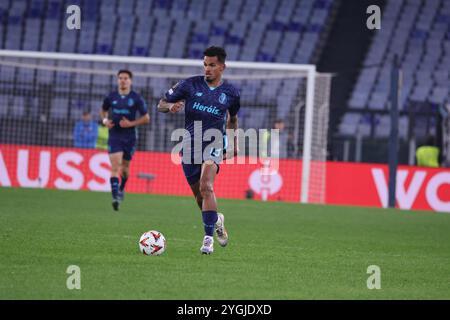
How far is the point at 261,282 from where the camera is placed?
8422 mm

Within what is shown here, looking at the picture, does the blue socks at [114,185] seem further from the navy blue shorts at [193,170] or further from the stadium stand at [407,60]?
the stadium stand at [407,60]

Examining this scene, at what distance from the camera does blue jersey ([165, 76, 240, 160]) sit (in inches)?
440

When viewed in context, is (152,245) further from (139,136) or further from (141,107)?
(139,136)

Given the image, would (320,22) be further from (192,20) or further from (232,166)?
(232,166)

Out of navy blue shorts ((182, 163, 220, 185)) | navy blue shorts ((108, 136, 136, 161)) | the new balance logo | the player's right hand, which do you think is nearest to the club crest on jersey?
the new balance logo

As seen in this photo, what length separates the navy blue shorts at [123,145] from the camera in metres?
18.3

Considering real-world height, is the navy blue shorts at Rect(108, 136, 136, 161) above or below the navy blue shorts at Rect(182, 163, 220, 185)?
above

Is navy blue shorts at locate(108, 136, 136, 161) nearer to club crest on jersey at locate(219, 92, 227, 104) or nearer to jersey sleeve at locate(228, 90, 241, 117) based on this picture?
jersey sleeve at locate(228, 90, 241, 117)

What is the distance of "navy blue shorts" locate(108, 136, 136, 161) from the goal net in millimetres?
5294

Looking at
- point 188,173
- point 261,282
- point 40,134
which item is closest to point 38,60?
point 40,134

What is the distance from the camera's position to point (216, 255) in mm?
10508

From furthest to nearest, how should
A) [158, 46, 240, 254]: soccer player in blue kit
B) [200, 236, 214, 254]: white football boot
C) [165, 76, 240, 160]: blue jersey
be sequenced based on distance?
[165, 76, 240, 160]: blue jersey
[158, 46, 240, 254]: soccer player in blue kit
[200, 236, 214, 254]: white football boot

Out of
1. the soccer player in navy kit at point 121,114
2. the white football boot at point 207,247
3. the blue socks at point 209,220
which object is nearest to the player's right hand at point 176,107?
the blue socks at point 209,220

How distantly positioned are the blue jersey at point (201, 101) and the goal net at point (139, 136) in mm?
12061
